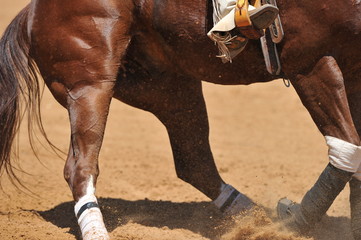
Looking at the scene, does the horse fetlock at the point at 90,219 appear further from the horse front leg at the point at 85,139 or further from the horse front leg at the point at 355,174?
the horse front leg at the point at 355,174

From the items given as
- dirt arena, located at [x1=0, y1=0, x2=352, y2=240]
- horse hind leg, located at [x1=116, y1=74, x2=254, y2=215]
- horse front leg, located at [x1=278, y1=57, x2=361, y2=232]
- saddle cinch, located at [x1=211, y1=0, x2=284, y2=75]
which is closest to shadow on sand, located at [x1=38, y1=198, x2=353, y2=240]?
dirt arena, located at [x1=0, y1=0, x2=352, y2=240]

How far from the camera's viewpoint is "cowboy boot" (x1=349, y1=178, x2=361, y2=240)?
4285 millimetres

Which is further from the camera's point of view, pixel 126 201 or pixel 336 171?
pixel 126 201

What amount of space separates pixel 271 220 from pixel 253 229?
0.20 m

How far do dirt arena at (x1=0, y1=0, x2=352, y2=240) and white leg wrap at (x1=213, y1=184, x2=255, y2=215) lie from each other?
12 centimetres

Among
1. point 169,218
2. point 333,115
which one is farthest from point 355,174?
point 169,218

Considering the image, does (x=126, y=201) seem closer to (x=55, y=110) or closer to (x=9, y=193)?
(x=9, y=193)

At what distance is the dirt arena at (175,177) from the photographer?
4922mm

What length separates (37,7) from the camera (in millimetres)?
4699

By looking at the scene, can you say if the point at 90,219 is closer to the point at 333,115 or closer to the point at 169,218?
the point at 169,218

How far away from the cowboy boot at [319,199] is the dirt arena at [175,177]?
124 millimetres

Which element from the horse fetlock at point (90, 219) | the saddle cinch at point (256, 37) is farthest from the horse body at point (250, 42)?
the horse fetlock at point (90, 219)

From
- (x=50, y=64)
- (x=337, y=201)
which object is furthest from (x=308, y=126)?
(x=50, y=64)

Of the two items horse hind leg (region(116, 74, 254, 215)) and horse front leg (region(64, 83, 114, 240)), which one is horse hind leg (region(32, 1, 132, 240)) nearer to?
horse front leg (region(64, 83, 114, 240))
